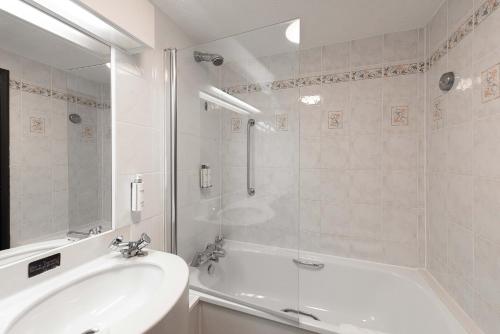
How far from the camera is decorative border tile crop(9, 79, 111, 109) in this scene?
767 mm

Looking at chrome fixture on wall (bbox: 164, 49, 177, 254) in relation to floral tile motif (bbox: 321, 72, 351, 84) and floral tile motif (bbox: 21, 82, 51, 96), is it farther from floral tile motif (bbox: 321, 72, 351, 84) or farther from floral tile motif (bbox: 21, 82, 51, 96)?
floral tile motif (bbox: 321, 72, 351, 84)

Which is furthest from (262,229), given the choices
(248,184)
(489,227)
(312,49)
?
(312,49)

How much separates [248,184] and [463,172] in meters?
1.24

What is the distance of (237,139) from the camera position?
165 centimetres

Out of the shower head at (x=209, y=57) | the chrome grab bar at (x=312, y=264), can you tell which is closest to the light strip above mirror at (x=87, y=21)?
the shower head at (x=209, y=57)

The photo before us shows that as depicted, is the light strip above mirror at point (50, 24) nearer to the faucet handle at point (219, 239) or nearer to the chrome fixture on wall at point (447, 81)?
the faucet handle at point (219, 239)

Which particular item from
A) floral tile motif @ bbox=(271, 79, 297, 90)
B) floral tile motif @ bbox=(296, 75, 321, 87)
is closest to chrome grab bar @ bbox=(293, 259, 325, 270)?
floral tile motif @ bbox=(271, 79, 297, 90)

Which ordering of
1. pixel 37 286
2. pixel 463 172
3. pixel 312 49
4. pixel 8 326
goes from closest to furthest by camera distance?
pixel 8 326
pixel 37 286
pixel 463 172
pixel 312 49

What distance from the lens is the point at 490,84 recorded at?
949 millimetres

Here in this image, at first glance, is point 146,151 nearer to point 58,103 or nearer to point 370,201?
point 58,103

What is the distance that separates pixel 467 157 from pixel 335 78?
103 centimetres

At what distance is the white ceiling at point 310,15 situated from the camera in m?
1.33

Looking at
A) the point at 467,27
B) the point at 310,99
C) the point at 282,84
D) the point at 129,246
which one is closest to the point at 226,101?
the point at 282,84

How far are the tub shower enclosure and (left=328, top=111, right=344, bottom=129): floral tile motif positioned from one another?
0.01 metres
